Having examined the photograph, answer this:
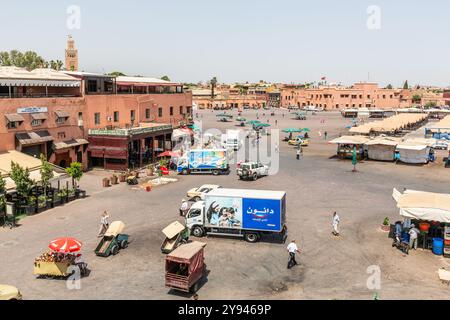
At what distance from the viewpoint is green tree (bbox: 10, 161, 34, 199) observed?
2725 cm

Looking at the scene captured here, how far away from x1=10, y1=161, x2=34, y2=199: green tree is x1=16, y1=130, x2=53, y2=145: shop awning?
7.83m

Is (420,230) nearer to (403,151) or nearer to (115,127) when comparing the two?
(403,151)

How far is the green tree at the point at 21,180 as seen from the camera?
A: 2725 cm

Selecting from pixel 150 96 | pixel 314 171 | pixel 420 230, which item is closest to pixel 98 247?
pixel 420 230

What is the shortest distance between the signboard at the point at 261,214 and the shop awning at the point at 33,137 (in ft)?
71.2

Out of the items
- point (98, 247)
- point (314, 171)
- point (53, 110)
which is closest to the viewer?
point (98, 247)

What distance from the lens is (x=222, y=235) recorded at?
77.6 feet

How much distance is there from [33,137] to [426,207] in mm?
30399

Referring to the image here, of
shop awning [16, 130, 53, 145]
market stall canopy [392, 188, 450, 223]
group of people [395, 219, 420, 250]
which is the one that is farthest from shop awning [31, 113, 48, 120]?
group of people [395, 219, 420, 250]

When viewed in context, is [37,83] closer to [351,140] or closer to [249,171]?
[249,171]

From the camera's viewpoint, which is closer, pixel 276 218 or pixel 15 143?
pixel 276 218

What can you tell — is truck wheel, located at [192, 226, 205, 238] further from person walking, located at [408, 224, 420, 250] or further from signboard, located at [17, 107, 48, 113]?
signboard, located at [17, 107, 48, 113]

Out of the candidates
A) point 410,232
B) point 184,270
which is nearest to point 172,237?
point 184,270

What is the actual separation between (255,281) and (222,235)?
5931mm
